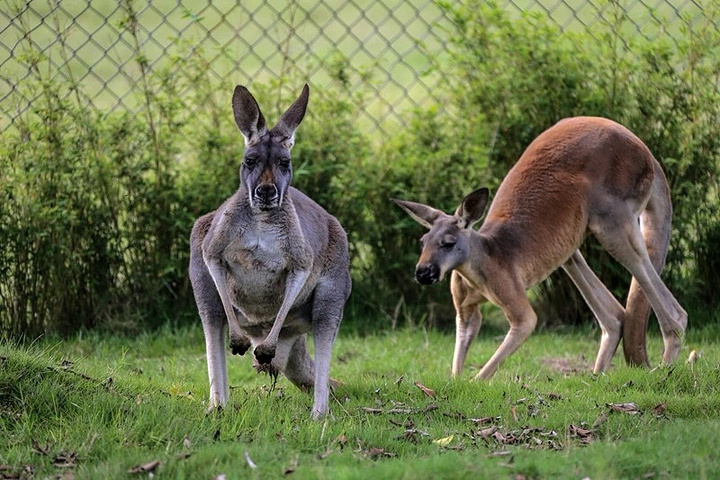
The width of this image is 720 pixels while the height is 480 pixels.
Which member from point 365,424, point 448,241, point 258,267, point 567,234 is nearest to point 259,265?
point 258,267

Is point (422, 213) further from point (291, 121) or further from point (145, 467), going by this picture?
point (145, 467)

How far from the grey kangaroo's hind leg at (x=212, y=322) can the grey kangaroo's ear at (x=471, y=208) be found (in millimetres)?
1710

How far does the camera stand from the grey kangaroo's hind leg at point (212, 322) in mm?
5117

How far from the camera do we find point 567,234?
21.5 feet

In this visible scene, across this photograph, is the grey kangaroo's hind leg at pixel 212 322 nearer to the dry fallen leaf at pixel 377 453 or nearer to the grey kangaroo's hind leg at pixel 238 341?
the grey kangaroo's hind leg at pixel 238 341

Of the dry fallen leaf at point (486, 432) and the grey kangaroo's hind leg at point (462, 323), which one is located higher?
the grey kangaroo's hind leg at point (462, 323)

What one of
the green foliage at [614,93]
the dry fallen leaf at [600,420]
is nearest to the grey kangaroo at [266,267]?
the dry fallen leaf at [600,420]

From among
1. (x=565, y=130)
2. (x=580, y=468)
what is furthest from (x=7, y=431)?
(x=565, y=130)

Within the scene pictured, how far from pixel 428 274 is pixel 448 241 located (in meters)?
0.23

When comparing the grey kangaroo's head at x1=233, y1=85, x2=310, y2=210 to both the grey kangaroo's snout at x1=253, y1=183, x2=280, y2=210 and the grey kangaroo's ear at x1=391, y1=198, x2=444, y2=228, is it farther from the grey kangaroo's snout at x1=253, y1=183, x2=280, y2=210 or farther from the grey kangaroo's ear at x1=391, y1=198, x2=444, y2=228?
the grey kangaroo's ear at x1=391, y1=198, x2=444, y2=228

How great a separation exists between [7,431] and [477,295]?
3.01m

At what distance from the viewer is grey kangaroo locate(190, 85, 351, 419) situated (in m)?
5.04

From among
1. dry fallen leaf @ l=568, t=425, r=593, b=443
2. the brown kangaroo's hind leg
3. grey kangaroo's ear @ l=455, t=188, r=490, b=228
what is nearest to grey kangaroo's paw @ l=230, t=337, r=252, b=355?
dry fallen leaf @ l=568, t=425, r=593, b=443

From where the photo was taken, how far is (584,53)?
7.57 metres
